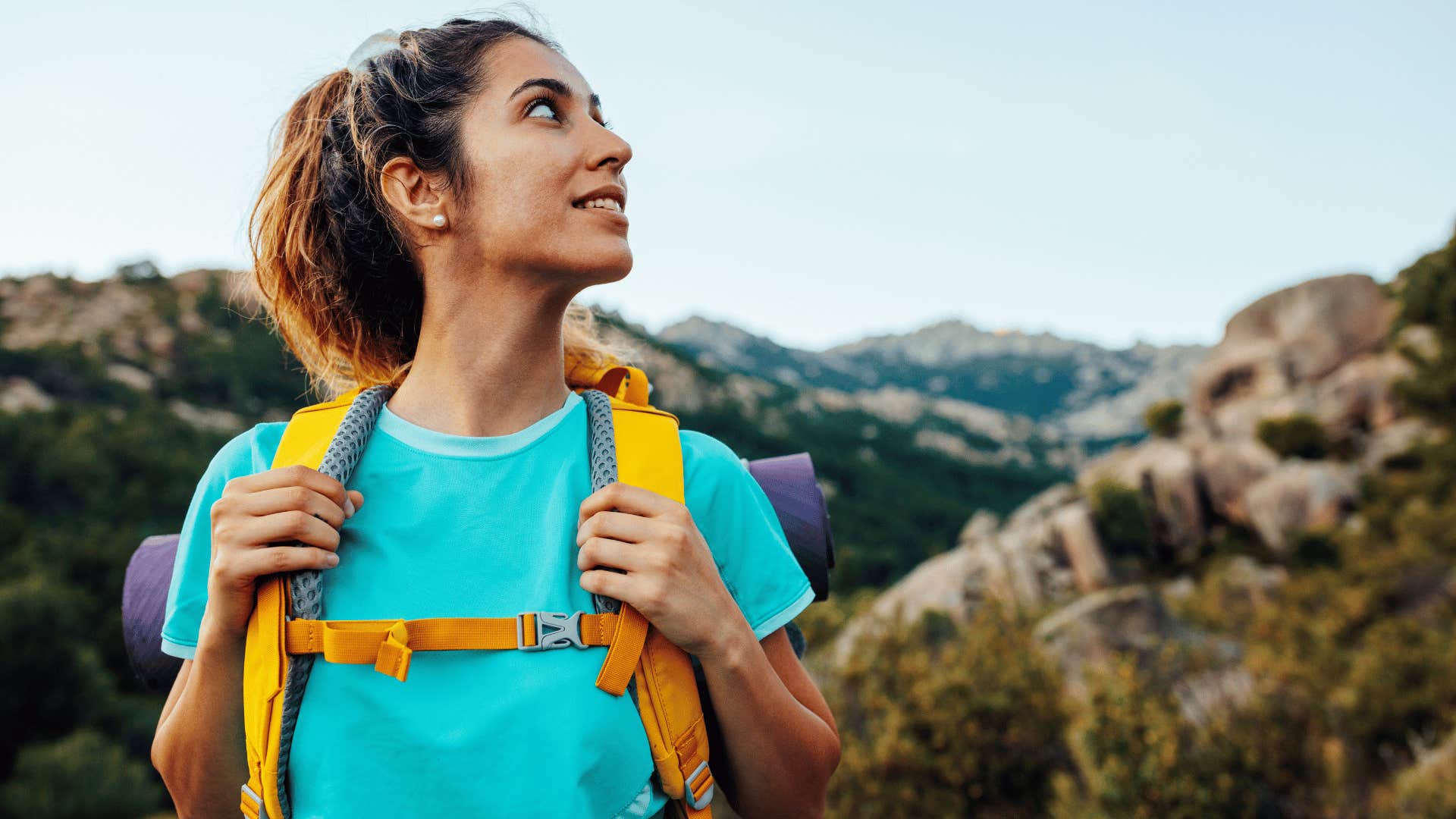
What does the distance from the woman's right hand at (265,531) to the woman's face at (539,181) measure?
21.1 inches

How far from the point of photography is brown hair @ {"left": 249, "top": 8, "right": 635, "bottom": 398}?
68.6 inches

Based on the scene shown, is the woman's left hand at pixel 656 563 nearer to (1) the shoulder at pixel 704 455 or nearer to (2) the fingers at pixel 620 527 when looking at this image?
(2) the fingers at pixel 620 527

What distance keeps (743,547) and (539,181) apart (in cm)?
77

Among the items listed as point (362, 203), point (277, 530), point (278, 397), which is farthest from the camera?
point (278, 397)

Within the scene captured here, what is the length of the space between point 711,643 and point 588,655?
0.20 m

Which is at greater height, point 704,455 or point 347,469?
point 704,455

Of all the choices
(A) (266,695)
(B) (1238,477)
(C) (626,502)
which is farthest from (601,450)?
(B) (1238,477)

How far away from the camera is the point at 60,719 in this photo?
16.4 m

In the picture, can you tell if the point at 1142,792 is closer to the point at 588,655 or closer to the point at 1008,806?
the point at 1008,806

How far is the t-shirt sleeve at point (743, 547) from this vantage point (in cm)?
158

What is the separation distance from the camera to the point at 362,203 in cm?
183

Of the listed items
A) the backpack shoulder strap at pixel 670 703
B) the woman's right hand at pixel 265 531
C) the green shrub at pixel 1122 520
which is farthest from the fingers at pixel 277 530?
the green shrub at pixel 1122 520

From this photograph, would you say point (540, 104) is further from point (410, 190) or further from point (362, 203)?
point (362, 203)

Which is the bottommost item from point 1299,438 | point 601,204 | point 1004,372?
point 1004,372
